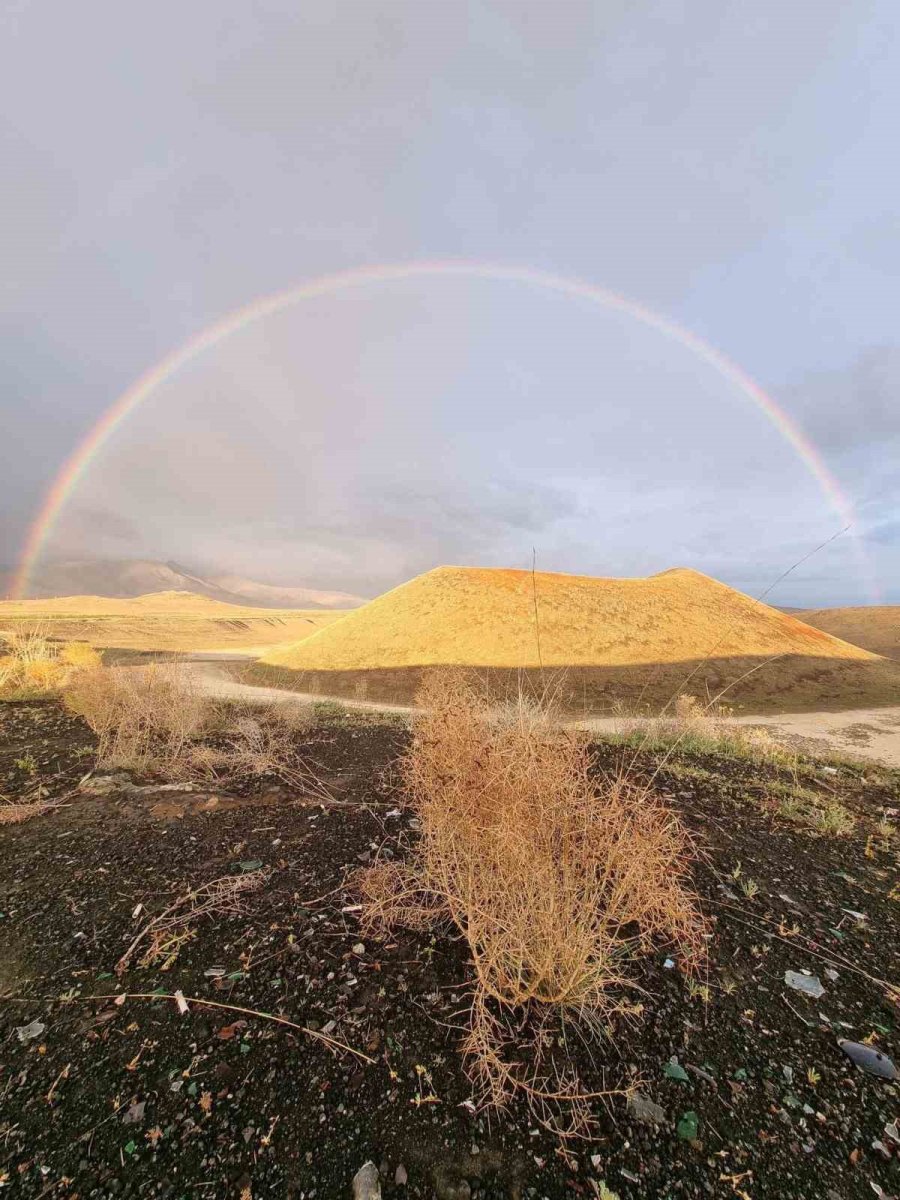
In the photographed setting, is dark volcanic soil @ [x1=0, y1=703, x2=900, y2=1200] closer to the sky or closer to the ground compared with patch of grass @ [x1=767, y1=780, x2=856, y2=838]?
closer to the ground

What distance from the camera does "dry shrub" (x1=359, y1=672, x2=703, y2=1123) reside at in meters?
2.30

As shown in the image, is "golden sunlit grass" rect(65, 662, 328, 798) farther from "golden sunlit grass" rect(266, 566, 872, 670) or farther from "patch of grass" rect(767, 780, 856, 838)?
"golden sunlit grass" rect(266, 566, 872, 670)

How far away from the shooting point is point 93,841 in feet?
13.8

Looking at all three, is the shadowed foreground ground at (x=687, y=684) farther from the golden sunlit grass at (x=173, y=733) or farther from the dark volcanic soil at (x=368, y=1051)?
the dark volcanic soil at (x=368, y=1051)

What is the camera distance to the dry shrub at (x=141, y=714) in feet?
20.7

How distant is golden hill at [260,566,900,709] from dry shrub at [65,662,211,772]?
57.1 ft

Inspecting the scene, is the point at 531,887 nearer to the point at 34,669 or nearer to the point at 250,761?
the point at 250,761

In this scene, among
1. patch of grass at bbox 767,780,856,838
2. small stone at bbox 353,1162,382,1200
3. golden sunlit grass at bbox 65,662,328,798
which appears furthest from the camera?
golden sunlit grass at bbox 65,662,328,798

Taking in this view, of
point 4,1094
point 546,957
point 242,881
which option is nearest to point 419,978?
point 546,957

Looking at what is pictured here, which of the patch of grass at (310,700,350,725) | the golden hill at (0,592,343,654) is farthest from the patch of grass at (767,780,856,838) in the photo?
the golden hill at (0,592,343,654)

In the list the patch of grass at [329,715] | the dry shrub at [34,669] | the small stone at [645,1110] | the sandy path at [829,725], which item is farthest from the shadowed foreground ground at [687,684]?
the small stone at [645,1110]

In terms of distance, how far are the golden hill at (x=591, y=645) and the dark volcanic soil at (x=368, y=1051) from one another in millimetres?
20142

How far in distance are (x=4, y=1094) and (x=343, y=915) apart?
161cm

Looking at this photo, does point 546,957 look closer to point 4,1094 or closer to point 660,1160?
point 660,1160
